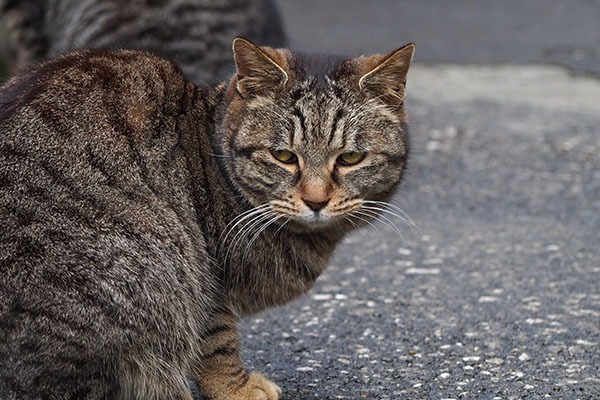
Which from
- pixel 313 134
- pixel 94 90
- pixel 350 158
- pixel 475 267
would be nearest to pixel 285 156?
pixel 313 134

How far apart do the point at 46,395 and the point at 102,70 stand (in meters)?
1.10

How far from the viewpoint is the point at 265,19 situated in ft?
19.0

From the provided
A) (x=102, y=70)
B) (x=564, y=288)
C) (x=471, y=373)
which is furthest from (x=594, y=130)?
(x=102, y=70)

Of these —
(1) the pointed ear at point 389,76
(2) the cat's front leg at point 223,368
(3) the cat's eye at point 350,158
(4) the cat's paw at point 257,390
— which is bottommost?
(4) the cat's paw at point 257,390

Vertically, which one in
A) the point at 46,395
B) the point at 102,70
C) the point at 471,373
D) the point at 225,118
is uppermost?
the point at 102,70

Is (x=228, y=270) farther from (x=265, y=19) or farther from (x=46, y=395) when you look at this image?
(x=265, y=19)

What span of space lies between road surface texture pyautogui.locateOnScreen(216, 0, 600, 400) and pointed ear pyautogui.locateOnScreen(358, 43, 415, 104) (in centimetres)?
66

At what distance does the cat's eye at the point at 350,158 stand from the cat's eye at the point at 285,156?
0.16 meters

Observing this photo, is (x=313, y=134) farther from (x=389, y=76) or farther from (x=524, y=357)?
(x=524, y=357)

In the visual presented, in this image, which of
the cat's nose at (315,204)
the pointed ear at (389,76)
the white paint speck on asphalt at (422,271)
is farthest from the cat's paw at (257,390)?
the white paint speck on asphalt at (422,271)

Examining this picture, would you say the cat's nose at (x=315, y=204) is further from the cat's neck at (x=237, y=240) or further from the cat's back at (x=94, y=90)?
the cat's back at (x=94, y=90)

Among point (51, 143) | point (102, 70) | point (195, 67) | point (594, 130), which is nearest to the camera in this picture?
point (51, 143)

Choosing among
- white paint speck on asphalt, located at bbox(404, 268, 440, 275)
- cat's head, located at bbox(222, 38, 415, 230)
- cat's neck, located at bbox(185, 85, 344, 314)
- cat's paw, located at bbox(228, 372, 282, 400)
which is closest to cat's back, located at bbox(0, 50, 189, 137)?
cat's neck, located at bbox(185, 85, 344, 314)

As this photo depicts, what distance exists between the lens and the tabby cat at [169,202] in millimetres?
2510
